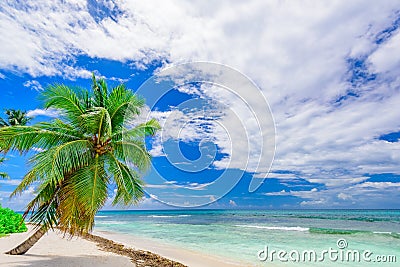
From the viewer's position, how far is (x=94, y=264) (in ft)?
26.6

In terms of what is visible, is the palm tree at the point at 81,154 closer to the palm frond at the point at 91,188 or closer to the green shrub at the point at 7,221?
the palm frond at the point at 91,188

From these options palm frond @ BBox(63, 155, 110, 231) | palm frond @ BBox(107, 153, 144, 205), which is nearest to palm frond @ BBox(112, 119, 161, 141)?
palm frond @ BBox(107, 153, 144, 205)

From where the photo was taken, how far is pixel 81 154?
705 centimetres

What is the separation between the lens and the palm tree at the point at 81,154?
6.58m

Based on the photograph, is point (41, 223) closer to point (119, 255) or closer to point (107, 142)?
point (107, 142)

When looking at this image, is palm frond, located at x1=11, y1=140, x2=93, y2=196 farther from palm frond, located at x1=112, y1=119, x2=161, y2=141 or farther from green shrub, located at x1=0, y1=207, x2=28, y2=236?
green shrub, located at x1=0, y1=207, x2=28, y2=236

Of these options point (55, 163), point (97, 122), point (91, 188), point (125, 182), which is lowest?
point (91, 188)

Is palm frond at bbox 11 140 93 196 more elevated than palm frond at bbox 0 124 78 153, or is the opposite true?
palm frond at bbox 0 124 78 153

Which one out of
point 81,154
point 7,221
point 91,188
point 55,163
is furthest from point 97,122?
point 7,221

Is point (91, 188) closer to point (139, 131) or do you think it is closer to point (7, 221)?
point (139, 131)

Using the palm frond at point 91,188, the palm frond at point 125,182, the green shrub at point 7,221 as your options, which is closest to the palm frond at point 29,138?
the palm frond at point 91,188

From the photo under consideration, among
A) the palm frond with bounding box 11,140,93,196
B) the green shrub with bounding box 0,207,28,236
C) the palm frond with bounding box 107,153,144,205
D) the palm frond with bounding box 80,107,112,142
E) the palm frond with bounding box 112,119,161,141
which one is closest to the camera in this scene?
the palm frond with bounding box 11,140,93,196

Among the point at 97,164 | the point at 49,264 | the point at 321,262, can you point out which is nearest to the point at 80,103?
the point at 97,164

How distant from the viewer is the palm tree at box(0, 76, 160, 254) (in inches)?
259
